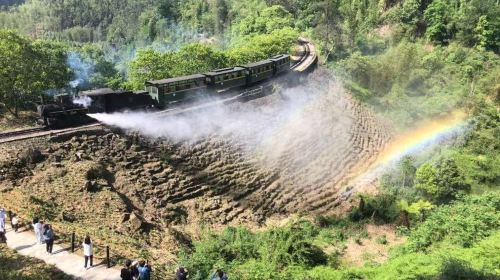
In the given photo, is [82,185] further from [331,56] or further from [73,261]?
[331,56]

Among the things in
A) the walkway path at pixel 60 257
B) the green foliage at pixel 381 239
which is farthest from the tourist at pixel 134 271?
the green foliage at pixel 381 239

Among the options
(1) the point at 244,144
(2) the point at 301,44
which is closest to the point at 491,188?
(1) the point at 244,144

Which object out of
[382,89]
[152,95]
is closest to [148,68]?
[152,95]

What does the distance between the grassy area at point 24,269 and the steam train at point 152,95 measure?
11.6 meters

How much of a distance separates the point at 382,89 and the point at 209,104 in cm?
Answer: 2389

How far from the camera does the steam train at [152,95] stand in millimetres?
26812

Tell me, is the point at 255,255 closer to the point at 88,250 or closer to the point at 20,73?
the point at 88,250

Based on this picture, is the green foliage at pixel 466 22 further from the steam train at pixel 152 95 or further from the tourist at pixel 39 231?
the tourist at pixel 39 231

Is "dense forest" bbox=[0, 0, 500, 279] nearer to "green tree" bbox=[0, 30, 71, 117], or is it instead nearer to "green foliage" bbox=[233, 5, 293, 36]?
"green tree" bbox=[0, 30, 71, 117]

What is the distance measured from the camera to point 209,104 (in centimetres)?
3503

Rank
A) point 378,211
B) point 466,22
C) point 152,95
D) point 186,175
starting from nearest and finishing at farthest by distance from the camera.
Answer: point 186,175
point 378,211
point 152,95
point 466,22

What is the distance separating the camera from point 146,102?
31.0 metres

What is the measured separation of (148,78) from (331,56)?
29954mm

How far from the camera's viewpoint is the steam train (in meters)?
26.8
